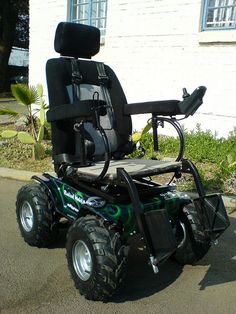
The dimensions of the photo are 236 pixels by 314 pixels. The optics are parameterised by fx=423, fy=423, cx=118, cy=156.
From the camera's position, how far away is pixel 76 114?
2.97 m

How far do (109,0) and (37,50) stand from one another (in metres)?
2.65

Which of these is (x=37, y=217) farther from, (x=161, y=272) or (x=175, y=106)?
(x=175, y=106)

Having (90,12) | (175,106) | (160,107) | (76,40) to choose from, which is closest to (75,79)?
(76,40)

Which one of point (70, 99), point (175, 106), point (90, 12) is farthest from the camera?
point (90, 12)

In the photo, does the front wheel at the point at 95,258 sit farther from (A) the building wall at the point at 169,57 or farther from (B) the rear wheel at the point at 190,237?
(A) the building wall at the point at 169,57

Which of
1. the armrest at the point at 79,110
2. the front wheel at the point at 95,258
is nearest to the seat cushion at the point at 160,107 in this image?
the armrest at the point at 79,110

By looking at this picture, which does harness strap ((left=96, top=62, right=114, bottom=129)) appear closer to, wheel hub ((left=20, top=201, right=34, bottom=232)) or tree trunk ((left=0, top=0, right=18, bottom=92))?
wheel hub ((left=20, top=201, right=34, bottom=232))

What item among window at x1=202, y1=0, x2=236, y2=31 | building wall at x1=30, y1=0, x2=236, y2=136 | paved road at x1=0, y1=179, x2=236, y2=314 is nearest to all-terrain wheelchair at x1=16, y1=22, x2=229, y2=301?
paved road at x1=0, y1=179, x2=236, y2=314

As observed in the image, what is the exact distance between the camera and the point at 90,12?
8945 mm

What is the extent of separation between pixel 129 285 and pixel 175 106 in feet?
4.62

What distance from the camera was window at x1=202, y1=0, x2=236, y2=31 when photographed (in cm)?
682

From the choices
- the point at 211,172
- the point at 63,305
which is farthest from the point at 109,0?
the point at 63,305

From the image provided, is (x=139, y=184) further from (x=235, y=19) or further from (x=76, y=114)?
(x=235, y=19)

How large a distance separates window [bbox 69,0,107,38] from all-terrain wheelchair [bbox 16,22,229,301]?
5255 millimetres
